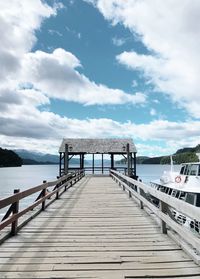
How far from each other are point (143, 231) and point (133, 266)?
267 cm

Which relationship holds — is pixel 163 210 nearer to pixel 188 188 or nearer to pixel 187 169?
pixel 188 188

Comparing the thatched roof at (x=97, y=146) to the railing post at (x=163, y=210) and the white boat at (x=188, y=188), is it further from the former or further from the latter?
the railing post at (x=163, y=210)

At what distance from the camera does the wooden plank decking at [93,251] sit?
489 cm

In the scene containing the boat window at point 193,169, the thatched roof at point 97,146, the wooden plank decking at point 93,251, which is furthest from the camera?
the thatched roof at point 97,146

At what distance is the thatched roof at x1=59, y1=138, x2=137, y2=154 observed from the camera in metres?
39.6

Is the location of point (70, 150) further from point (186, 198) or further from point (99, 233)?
point (99, 233)

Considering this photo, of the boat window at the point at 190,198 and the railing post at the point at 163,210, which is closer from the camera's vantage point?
the railing post at the point at 163,210

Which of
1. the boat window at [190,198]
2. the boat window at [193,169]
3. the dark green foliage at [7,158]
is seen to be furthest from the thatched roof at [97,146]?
the dark green foliage at [7,158]

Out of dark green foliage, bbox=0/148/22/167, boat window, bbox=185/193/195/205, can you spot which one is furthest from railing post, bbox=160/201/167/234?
dark green foliage, bbox=0/148/22/167

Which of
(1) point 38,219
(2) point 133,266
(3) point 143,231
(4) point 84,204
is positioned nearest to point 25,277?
(2) point 133,266

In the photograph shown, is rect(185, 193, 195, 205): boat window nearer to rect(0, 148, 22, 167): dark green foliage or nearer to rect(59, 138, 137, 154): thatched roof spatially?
rect(59, 138, 137, 154): thatched roof

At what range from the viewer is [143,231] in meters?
7.75

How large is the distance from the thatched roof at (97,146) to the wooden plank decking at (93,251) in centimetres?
3001

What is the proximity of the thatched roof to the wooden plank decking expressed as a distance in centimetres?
3001
